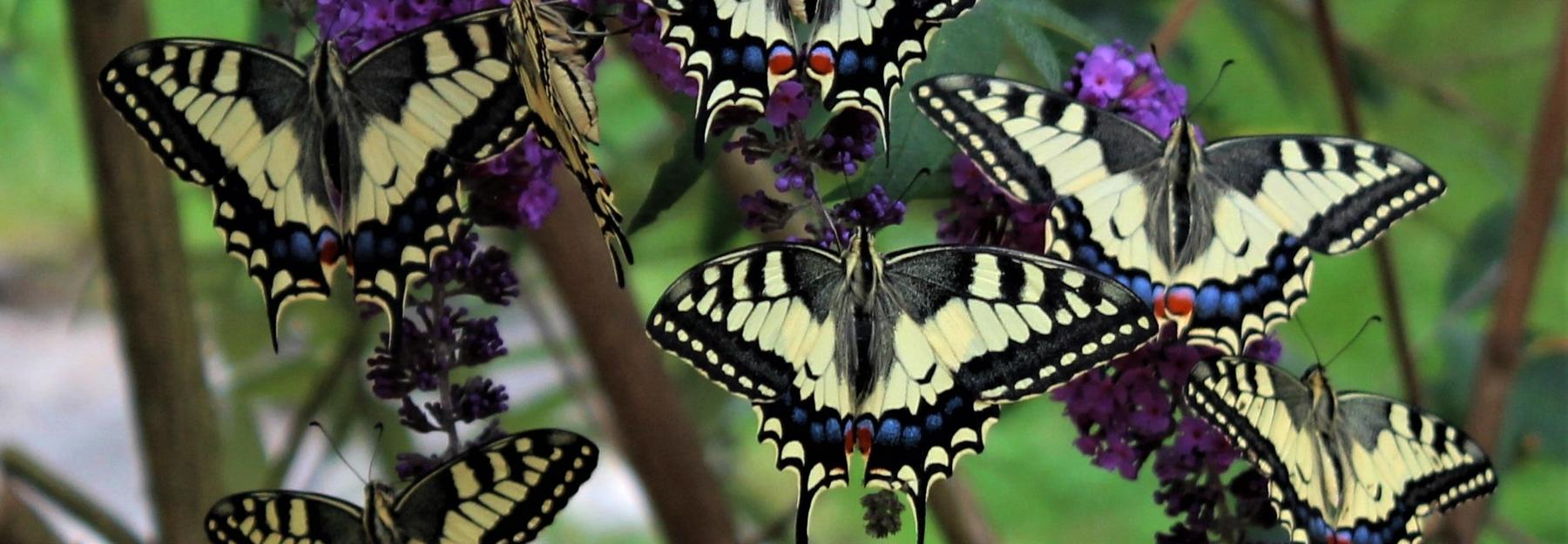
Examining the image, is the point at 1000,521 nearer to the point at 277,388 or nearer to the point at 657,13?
the point at 277,388

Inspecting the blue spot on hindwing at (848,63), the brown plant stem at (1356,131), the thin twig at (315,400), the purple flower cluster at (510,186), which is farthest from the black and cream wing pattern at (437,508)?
the brown plant stem at (1356,131)

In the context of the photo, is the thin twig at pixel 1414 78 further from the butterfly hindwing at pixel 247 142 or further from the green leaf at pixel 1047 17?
the butterfly hindwing at pixel 247 142

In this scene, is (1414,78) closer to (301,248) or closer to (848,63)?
(848,63)

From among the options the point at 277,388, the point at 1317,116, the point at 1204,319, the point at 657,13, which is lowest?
the point at 277,388

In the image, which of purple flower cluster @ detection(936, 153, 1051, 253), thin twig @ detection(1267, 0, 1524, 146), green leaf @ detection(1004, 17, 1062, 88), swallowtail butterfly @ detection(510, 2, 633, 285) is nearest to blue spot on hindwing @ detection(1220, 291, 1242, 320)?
purple flower cluster @ detection(936, 153, 1051, 253)

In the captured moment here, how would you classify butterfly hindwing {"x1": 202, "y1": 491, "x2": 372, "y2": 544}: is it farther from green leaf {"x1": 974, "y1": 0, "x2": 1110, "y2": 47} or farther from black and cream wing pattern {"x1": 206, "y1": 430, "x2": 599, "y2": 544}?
green leaf {"x1": 974, "y1": 0, "x2": 1110, "y2": 47}

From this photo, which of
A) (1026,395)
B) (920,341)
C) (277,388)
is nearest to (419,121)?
(920,341)
